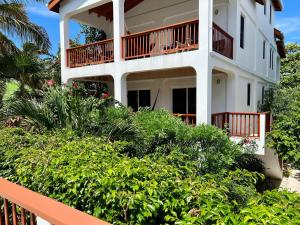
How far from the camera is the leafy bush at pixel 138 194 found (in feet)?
7.37

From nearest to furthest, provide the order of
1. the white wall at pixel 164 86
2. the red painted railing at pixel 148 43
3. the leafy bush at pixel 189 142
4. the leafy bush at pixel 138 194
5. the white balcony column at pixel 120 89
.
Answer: the leafy bush at pixel 138 194 < the leafy bush at pixel 189 142 < the red painted railing at pixel 148 43 < the white balcony column at pixel 120 89 < the white wall at pixel 164 86

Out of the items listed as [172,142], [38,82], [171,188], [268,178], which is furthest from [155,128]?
[38,82]

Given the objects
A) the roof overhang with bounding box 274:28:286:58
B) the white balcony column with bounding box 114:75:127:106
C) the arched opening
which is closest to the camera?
the white balcony column with bounding box 114:75:127:106

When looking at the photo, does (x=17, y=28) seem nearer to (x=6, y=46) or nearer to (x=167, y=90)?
(x=6, y=46)

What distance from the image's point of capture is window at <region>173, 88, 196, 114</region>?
13.5 metres

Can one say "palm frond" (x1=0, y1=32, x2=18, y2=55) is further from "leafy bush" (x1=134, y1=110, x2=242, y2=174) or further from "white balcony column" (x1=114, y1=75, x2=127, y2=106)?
"leafy bush" (x1=134, y1=110, x2=242, y2=174)

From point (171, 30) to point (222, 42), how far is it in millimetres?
2165

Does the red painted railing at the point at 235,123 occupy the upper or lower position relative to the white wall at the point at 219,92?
lower

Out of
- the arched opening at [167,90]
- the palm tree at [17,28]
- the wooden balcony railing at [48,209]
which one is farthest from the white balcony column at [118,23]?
the wooden balcony railing at [48,209]

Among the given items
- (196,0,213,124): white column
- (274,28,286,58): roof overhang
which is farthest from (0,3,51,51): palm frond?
(274,28,286,58): roof overhang

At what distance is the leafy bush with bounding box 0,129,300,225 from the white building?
6052 mm

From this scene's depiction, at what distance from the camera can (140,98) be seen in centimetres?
1590

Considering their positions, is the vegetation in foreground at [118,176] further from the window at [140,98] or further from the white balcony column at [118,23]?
the window at [140,98]

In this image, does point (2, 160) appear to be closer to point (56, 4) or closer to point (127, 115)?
point (127, 115)
